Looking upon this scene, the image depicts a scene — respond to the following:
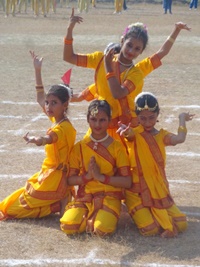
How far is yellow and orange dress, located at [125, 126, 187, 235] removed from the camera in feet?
17.5

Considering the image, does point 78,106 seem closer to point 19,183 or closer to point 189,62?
point 19,183

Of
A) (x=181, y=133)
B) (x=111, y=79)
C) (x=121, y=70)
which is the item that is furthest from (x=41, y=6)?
(x=181, y=133)

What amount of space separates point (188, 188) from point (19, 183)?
157 centimetres

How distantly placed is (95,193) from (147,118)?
696mm

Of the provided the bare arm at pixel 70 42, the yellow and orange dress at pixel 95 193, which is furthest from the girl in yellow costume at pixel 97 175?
the bare arm at pixel 70 42

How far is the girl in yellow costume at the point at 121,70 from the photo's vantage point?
18.2ft

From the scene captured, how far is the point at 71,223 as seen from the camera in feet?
17.1

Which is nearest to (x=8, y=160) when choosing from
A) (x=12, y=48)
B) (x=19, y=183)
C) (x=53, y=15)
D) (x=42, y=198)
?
(x=19, y=183)

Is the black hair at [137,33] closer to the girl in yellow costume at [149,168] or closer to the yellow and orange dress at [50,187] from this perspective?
the girl in yellow costume at [149,168]

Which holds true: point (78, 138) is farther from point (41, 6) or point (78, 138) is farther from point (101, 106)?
point (41, 6)

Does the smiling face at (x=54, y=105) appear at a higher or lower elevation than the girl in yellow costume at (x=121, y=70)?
lower

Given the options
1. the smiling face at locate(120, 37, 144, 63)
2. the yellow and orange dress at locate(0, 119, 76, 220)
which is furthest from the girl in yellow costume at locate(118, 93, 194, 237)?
the yellow and orange dress at locate(0, 119, 76, 220)

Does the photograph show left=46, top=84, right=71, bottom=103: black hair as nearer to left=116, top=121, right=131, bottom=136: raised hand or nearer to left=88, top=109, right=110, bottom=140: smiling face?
left=88, top=109, right=110, bottom=140: smiling face

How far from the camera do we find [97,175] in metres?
5.33
